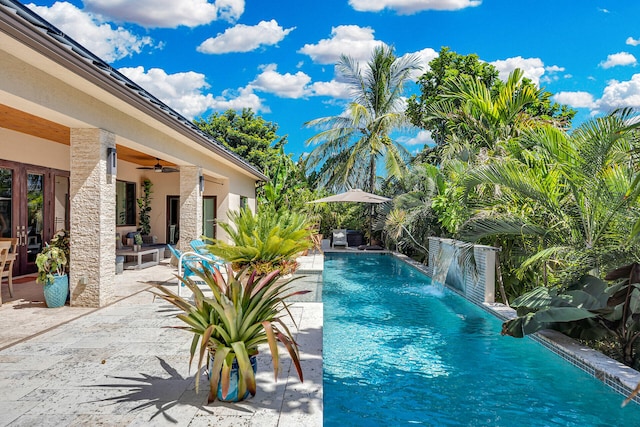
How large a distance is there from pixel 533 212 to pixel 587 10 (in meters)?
16.7

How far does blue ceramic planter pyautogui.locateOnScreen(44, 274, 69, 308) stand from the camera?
687cm

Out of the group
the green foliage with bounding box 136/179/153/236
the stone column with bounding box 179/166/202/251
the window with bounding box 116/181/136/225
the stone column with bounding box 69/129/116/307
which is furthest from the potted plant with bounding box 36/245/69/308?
the green foliage with bounding box 136/179/153/236

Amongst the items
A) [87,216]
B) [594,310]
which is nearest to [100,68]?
[87,216]

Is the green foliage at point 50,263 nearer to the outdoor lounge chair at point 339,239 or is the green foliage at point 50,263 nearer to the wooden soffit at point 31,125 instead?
the wooden soffit at point 31,125

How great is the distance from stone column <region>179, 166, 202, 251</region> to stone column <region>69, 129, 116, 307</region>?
4.91 m

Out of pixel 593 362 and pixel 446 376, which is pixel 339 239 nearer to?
pixel 446 376

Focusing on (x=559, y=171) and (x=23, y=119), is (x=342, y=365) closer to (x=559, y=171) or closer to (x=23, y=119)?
(x=559, y=171)

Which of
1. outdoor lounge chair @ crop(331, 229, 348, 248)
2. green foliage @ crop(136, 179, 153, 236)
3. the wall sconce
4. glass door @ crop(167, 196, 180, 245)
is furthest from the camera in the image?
outdoor lounge chair @ crop(331, 229, 348, 248)

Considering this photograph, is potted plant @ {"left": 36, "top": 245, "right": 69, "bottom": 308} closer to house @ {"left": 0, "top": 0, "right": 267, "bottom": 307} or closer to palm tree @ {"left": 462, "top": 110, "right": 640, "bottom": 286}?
house @ {"left": 0, "top": 0, "right": 267, "bottom": 307}

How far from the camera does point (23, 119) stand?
7.98 metres

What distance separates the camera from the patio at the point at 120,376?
3.45m

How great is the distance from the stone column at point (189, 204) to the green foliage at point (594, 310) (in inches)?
335

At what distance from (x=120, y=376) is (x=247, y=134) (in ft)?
119

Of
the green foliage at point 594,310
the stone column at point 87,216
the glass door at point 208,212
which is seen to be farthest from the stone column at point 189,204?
the green foliage at point 594,310
